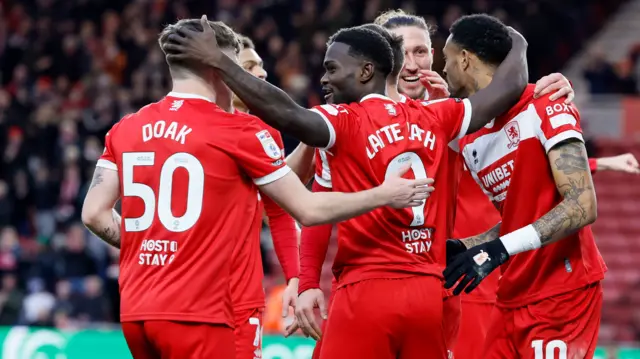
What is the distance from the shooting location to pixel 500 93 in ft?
18.2

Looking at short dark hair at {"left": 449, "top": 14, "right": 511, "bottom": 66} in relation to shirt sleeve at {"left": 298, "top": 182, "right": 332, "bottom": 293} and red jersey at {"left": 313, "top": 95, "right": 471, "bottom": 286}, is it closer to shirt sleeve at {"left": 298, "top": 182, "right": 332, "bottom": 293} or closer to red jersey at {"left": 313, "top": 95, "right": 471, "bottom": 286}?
red jersey at {"left": 313, "top": 95, "right": 471, "bottom": 286}

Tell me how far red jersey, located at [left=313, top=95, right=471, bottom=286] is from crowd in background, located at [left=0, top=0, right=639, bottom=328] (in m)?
9.50

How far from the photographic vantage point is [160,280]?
4.88 m

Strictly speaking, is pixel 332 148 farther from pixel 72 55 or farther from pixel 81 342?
pixel 72 55

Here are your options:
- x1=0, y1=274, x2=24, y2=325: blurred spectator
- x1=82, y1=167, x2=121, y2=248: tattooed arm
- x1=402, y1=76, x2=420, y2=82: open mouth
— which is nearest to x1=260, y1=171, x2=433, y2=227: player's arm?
x1=82, y1=167, x2=121, y2=248: tattooed arm

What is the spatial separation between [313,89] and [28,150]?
4643 millimetres

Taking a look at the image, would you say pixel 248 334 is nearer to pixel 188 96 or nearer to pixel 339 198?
pixel 339 198

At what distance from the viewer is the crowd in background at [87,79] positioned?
1533cm

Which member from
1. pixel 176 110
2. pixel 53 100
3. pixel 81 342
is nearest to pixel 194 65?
pixel 176 110

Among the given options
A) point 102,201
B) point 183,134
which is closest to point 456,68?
point 183,134

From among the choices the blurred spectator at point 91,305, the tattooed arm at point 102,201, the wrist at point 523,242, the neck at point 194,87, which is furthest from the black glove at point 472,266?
the blurred spectator at point 91,305

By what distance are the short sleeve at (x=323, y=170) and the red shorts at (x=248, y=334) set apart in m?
0.70

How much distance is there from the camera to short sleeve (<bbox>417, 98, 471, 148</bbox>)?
5.39 m

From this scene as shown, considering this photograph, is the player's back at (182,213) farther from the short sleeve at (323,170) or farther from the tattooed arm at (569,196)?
the tattooed arm at (569,196)
